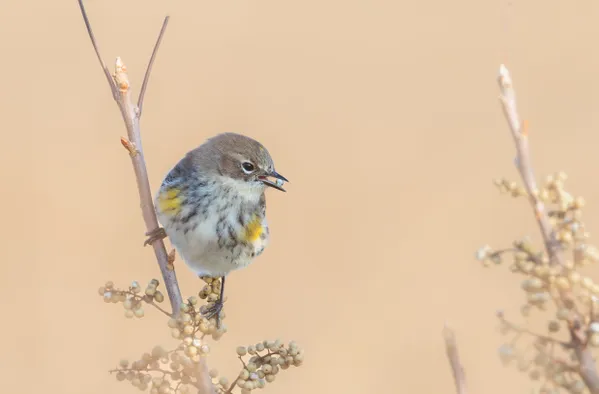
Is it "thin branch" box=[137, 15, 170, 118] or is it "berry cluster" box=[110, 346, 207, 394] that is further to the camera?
"thin branch" box=[137, 15, 170, 118]

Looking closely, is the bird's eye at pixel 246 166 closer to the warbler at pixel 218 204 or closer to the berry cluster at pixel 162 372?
the warbler at pixel 218 204

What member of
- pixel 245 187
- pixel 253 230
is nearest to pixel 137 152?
pixel 253 230

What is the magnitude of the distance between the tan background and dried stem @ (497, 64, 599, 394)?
15.3ft

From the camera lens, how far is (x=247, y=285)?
7.73 m

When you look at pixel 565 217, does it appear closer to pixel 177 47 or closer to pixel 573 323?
pixel 573 323

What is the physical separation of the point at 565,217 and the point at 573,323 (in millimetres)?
159

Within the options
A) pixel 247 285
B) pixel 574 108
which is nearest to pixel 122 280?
pixel 247 285

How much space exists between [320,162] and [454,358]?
27.1 feet

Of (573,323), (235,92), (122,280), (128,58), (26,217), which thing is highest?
(128,58)

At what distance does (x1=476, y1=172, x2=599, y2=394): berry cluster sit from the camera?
3.99 feet

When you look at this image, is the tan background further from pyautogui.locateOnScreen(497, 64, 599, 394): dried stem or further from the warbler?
pyautogui.locateOnScreen(497, 64, 599, 394): dried stem

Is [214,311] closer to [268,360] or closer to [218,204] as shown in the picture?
[268,360]

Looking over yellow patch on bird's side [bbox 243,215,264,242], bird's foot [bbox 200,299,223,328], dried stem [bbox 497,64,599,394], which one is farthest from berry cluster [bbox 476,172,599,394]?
yellow patch on bird's side [bbox 243,215,264,242]

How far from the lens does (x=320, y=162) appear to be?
31.2 feet
